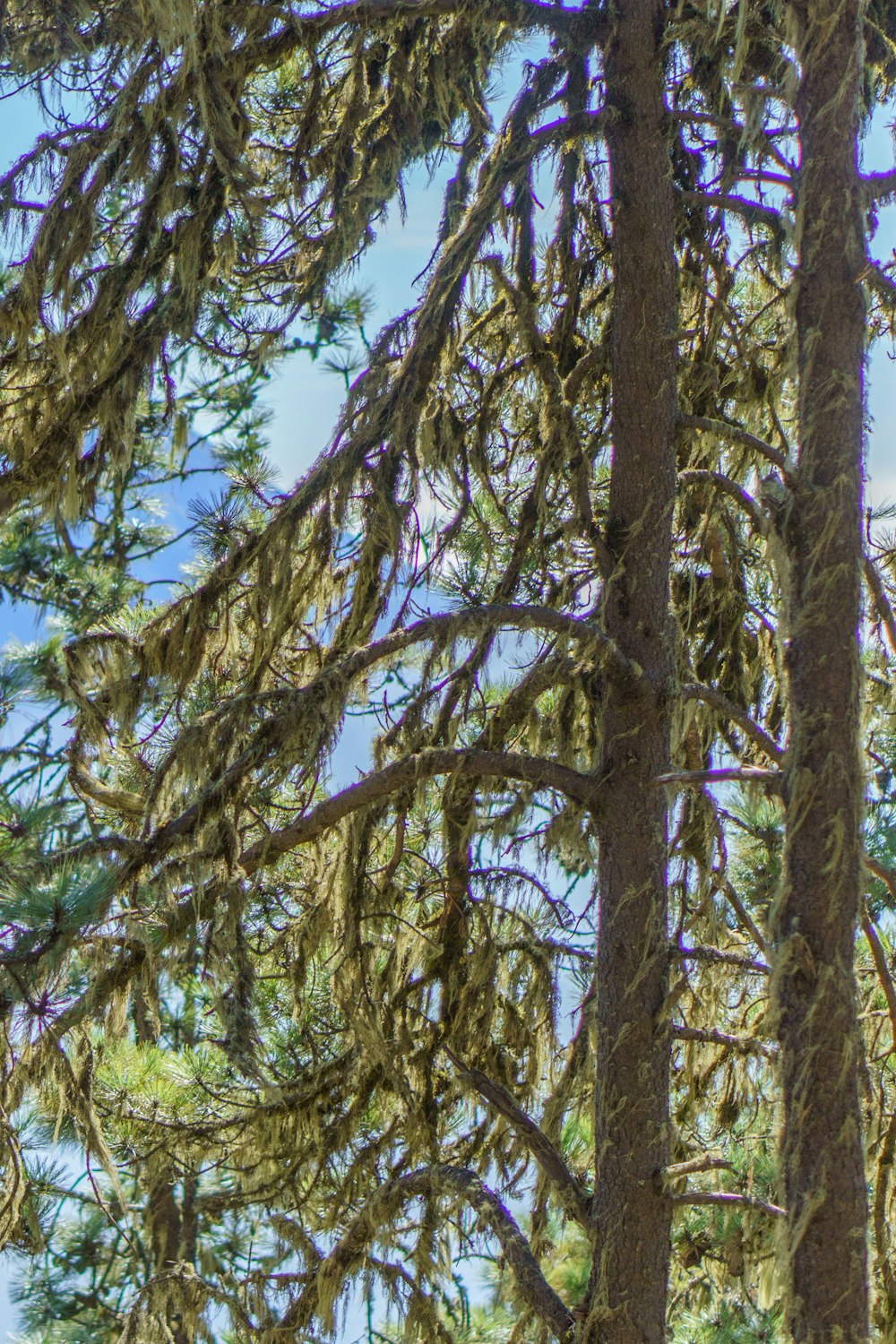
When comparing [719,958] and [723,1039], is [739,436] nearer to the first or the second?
[719,958]

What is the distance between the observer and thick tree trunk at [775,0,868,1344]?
99.3 inches

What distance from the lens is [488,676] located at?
3.50 m

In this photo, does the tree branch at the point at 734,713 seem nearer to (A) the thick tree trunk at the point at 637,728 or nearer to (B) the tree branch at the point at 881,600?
(A) the thick tree trunk at the point at 637,728

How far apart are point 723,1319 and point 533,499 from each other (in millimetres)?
2360

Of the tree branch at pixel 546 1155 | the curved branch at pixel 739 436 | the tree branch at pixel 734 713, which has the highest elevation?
the curved branch at pixel 739 436

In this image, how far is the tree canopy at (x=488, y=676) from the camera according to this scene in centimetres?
282

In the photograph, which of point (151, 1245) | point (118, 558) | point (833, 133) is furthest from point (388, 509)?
point (151, 1245)

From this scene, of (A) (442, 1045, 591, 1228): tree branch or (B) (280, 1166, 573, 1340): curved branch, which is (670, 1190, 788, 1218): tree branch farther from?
(B) (280, 1166, 573, 1340): curved branch

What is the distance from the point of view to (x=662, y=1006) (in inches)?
125

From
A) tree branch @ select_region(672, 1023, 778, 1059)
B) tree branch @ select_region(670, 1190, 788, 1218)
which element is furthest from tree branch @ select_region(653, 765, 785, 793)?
tree branch @ select_region(670, 1190, 788, 1218)

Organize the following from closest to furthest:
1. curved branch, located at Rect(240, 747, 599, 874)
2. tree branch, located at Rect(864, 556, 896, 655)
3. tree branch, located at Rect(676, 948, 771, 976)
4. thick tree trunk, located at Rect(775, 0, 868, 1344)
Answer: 1. thick tree trunk, located at Rect(775, 0, 868, 1344)
2. tree branch, located at Rect(864, 556, 896, 655)
3. curved branch, located at Rect(240, 747, 599, 874)
4. tree branch, located at Rect(676, 948, 771, 976)

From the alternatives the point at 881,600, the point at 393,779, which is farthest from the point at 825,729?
the point at 393,779

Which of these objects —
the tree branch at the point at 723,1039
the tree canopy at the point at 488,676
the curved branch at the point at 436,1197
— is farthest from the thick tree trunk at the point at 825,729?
the curved branch at the point at 436,1197

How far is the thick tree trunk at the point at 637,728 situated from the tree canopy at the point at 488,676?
11 millimetres
